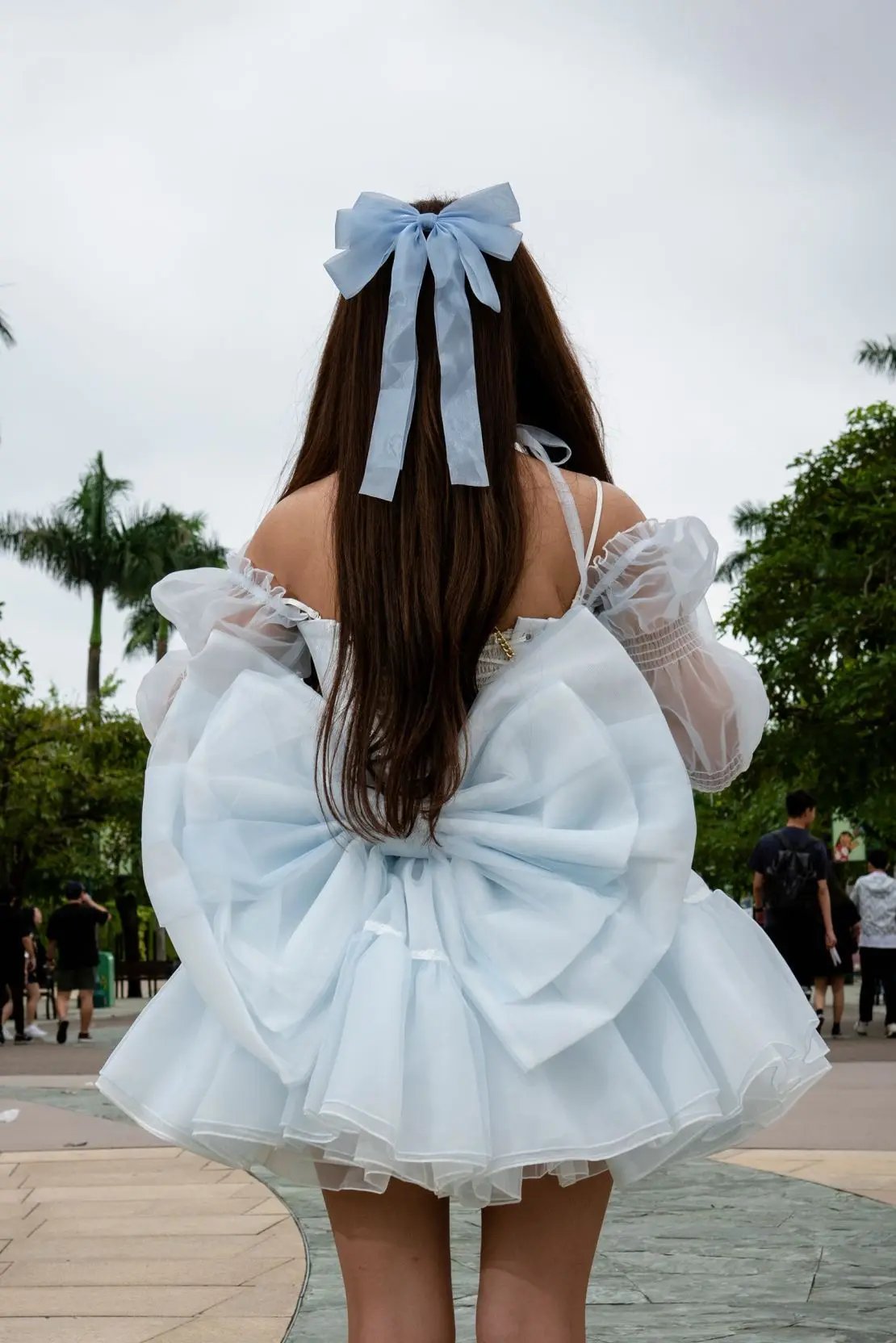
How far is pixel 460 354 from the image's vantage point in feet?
7.80

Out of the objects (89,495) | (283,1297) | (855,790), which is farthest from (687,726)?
(89,495)

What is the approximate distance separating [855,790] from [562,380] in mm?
23623

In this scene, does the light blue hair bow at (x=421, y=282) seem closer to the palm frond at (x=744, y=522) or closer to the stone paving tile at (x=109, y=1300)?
the stone paving tile at (x=109, y=1300)

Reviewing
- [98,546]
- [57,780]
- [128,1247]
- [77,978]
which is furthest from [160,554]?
[128,1247]

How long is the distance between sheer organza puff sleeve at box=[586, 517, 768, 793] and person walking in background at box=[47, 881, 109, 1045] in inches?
608

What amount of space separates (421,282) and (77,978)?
52.8 feet

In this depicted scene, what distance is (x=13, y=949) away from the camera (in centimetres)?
1678

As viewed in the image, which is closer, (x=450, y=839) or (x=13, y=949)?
(x=450, y=839)

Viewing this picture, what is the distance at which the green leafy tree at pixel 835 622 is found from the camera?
24953 millimetres

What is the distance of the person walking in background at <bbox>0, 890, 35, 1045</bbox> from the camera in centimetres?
1675

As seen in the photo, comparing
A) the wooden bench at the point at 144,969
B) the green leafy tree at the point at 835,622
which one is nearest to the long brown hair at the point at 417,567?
the green leafy tree at the point at 835,622

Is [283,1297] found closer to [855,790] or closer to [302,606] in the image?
[302,606]

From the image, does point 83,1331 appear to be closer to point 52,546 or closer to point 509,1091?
point 509,1091

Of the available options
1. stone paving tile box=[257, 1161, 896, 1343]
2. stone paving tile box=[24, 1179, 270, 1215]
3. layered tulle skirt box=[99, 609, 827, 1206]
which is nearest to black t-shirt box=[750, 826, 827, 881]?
stone paving tile box=[257, 1161, 896, 1343]
